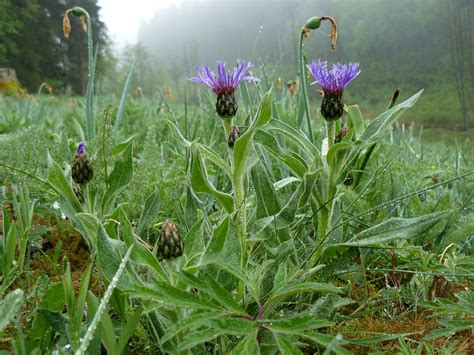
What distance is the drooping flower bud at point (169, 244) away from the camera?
0.83 m

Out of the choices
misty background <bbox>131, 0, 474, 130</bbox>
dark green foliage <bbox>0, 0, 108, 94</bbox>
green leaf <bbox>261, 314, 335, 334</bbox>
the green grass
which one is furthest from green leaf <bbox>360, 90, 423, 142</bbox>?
misty background <bbox>131, 0, 474, 130</bbox>

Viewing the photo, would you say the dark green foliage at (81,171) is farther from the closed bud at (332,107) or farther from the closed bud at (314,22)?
the closed bud at (314,22)

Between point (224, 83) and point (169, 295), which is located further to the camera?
point (224, 83)

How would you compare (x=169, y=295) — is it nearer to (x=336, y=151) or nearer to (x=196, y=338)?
(x=196, y=338)

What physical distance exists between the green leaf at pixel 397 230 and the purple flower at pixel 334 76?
0.38 metres

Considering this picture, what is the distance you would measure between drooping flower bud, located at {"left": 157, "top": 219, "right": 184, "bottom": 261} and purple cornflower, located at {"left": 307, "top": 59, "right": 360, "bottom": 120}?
0.55 meters

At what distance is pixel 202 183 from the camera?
1.00 metres

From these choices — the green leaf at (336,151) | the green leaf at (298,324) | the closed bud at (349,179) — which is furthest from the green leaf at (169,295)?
the closed bud at (349,179)

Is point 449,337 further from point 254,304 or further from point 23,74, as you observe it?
point 23,74

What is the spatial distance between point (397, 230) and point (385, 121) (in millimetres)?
278

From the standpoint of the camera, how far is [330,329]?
962mm

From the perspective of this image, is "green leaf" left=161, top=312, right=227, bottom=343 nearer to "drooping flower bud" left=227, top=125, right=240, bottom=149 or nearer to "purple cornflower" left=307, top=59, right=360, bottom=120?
"drooping flower bud" left=227, top=125, right=240, bottom=149

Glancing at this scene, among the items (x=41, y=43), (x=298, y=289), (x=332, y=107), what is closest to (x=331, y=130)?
(x=332, y=107)

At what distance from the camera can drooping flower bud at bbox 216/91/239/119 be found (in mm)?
Result: 1099
